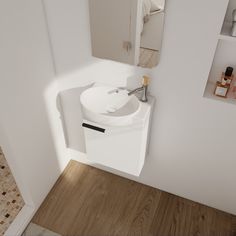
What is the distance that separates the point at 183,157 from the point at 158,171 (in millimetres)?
292

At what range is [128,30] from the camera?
1.49 m

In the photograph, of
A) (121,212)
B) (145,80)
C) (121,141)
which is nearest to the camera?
(145,80)

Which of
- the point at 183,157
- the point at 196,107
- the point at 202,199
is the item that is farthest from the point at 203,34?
the point at 202,199

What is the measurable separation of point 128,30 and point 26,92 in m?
0.69

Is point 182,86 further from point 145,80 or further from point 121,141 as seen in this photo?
point 121,141

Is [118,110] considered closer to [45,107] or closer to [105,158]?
[105,158]

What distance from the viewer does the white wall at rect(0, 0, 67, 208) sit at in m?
1.34

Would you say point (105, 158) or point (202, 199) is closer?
point (105, 158)

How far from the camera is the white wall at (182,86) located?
1.30 meters

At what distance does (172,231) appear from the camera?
1.96 metres

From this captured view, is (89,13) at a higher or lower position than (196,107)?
higher

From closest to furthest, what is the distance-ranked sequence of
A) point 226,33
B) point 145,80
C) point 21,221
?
1. point 226,33
2. point 145,80
3. point 21,221

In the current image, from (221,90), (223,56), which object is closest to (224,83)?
(221,90)

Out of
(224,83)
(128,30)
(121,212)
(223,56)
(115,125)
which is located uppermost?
(128,30)
